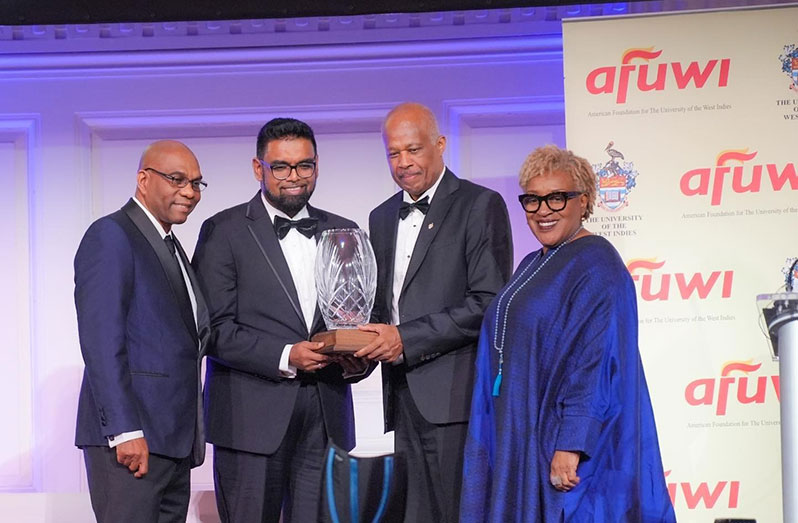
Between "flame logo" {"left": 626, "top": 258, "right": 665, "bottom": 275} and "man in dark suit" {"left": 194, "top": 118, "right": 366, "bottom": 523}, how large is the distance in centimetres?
142

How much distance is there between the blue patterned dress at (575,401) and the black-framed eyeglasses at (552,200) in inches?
5.3

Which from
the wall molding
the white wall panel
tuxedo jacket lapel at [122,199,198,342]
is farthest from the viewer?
the white wall panel

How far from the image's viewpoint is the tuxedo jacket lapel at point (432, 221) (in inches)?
153

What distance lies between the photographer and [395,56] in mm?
5809

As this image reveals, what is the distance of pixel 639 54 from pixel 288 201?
5.79 feet

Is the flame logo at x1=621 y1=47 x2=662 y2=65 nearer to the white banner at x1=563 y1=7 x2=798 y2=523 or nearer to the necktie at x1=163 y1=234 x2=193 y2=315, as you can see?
the white banner at x1=563 y1=7 x2=798 y2=523

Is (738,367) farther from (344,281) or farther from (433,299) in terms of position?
(344,281)

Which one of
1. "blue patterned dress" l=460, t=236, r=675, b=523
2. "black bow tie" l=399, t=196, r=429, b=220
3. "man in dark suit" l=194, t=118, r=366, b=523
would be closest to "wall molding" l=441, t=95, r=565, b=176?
"black bow tie" l=399, t=196, r=429, b=220

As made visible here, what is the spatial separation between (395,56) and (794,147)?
2.24m

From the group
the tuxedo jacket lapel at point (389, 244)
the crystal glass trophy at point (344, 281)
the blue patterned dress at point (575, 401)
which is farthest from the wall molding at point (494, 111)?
the blue patterned dress at point (575, 401)

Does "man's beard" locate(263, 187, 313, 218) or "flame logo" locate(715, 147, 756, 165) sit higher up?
"flame logo" locate(715, 147, 756, 165)

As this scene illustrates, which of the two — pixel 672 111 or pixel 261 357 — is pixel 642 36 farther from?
pixel 261 357

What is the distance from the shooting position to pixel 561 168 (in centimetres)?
344

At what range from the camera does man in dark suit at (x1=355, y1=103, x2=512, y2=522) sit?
12.5 feet
